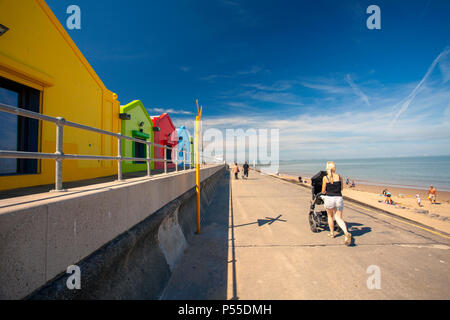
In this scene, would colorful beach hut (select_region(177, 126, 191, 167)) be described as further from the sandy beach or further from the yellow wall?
the sandy beach

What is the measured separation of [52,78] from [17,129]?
63.6 inches

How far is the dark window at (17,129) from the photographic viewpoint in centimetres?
444

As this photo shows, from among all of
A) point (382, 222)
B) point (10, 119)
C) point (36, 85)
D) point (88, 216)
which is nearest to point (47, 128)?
point (10, 119)

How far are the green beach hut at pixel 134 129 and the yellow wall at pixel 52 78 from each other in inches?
81.8

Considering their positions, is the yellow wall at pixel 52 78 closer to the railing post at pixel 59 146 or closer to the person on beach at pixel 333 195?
the railing post at pixel 59 146

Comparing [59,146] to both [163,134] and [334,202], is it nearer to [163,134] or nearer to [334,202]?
[334,202]

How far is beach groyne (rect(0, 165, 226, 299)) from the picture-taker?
4.74ft

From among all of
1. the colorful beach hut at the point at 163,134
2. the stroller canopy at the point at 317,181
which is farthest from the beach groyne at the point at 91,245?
the colorful beach hut at the point at 163,134

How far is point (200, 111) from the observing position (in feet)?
19.2

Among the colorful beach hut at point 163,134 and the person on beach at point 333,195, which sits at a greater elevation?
the colorful beach hut at point 163,134

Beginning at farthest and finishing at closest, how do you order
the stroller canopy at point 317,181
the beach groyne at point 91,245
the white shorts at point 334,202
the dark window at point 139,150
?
the dark window at point 139,150
the stroller canopy at point 317,181
the white shorts at point 334,202
the beach groyne at point 91,245

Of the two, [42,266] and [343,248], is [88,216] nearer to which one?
[42,266]

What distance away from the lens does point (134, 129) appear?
454 inches

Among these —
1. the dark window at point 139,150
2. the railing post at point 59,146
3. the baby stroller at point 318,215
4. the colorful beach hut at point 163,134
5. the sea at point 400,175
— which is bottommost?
the sea at point 400,175
